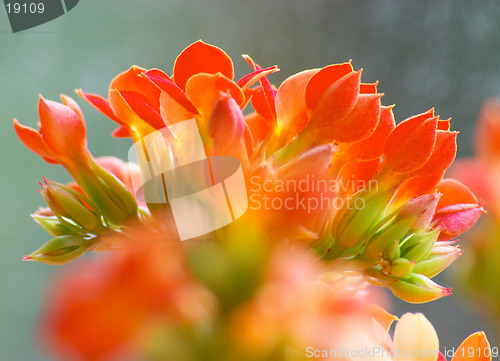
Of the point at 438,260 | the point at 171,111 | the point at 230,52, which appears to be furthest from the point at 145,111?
the point at 230,52

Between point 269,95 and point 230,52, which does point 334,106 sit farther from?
point 230,52

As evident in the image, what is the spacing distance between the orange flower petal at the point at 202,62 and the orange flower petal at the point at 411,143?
0.06m

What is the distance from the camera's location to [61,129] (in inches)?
7.9

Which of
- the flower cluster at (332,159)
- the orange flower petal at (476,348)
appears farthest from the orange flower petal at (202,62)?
the orange flower petal at (476,348)

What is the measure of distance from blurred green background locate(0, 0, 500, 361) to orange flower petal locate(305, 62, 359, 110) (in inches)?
45.3

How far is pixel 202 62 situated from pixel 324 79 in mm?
41

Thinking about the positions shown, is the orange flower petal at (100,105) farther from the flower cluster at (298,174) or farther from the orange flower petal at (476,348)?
the orange flower petal at (476,348)

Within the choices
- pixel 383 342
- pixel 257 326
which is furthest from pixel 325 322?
pixel 383 342

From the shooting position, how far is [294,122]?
214 mm

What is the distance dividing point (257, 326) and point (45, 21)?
1.30 metres

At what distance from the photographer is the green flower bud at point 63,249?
0.68ft

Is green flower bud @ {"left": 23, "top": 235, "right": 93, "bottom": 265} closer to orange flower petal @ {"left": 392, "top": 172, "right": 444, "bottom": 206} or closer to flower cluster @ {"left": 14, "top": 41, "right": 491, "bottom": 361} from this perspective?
flower cluster @ {"left": 14, "top": 41, "right": 491, "bottom": 361}

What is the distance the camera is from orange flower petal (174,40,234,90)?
20cm

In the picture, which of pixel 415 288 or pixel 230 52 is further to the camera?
pixel 230 52
